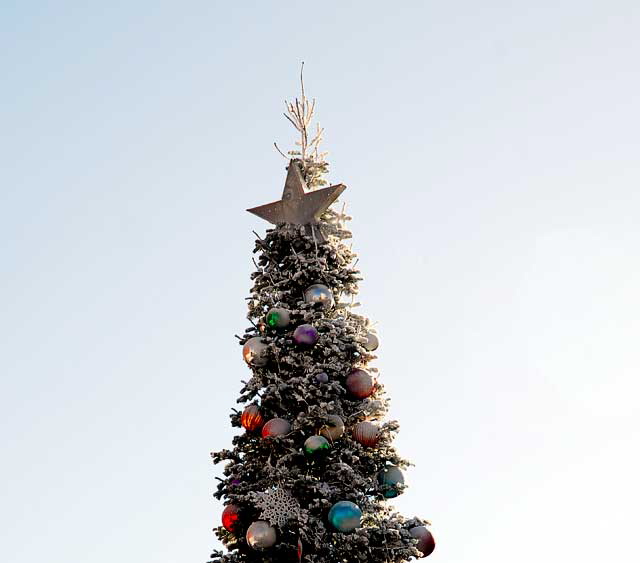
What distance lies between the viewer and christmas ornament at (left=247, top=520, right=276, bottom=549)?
9.33 meters

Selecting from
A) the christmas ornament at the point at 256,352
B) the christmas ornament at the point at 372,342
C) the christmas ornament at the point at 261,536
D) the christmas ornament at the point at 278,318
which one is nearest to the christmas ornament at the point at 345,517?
the christmas ornament at the point at 261,536

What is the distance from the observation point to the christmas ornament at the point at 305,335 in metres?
10.5

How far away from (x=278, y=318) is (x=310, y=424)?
59.9 inches

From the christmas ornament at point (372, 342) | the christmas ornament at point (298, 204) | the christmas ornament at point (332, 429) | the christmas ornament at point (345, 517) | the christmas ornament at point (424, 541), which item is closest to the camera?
the christmas ornament at point (345, 517)

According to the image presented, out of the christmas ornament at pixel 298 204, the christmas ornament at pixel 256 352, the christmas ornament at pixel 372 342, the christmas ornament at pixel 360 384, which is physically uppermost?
the christmas ornament at pixel 298 204

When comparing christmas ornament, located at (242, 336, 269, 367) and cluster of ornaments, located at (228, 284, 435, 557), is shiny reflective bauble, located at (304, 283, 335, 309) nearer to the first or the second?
cluster of ornaments, located at (228, 284, 435, 557)

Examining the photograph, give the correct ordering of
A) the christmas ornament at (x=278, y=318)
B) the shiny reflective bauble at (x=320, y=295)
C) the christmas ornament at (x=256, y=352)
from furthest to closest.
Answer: the shiny reflective bauble at (x=320, y=295), the christmas ornament at (x=278, y=318), the christmas ornament at (x=256, y=352)

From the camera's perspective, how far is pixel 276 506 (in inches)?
377

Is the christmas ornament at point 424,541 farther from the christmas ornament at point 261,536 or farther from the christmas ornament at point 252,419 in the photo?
the christmas ornament at point 252,419

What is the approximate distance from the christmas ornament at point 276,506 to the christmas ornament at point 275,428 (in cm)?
69

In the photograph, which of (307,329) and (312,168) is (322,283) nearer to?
(307,329)

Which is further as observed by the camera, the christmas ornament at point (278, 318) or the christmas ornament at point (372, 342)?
the christmas ornament at point (372, 342)

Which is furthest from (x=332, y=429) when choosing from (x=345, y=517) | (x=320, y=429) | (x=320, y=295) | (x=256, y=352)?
(x=320, y=295)

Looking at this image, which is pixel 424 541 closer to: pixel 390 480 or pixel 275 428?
pixel 390 480
